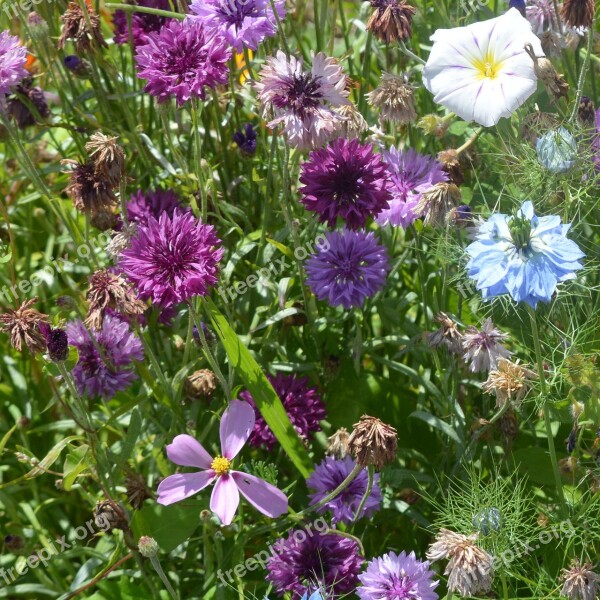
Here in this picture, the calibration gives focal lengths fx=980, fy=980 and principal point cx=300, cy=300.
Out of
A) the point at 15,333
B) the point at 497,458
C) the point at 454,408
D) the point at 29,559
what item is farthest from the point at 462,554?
the point at 29,559

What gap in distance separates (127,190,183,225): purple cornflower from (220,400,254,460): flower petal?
0.36 metres

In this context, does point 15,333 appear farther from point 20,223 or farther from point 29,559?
point 20,223

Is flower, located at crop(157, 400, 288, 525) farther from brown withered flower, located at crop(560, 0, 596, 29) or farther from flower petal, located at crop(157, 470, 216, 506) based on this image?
brown withered flower, located at crop(560, 0, 596, 29)

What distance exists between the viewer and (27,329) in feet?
3.79

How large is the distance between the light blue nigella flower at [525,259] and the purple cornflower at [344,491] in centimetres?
40

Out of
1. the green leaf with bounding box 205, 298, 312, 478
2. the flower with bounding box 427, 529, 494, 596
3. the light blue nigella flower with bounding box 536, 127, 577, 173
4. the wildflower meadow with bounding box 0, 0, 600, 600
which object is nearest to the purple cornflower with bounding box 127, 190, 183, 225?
the wildflower meadow with bounding box 0, 0, 600, 600

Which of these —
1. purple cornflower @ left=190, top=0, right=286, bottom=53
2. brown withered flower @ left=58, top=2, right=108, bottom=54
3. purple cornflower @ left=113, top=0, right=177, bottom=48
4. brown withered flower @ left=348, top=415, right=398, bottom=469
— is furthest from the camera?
purple cornflower @ left=113, top=0, right=177, bottom=48

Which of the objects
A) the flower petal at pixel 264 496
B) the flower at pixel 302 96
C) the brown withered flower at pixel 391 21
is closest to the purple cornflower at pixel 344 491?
the flower petal at pixel 264 496

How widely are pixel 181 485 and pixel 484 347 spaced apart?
412 millimetres

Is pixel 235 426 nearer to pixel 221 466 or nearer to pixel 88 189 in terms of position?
pixel 221 466

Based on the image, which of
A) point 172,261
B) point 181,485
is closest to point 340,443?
point 181,485

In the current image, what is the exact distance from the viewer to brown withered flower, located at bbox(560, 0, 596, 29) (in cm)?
125

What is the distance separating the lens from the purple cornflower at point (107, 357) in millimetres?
1390

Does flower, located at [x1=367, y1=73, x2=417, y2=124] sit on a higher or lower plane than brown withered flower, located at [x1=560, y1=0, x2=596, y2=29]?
lower
